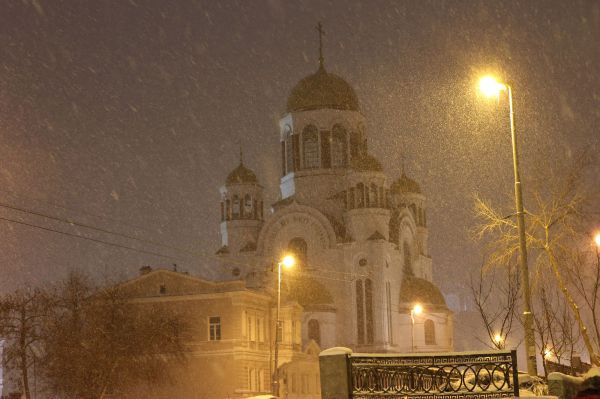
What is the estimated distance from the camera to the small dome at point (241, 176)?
71.8m

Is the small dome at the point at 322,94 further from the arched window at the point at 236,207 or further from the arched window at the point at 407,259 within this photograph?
the arched window at the point at 407,259

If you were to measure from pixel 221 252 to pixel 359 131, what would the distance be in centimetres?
1385

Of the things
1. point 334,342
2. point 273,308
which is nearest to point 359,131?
point 334,342

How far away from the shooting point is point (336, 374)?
1188 cm

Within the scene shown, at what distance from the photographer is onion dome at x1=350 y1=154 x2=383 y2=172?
65562mm

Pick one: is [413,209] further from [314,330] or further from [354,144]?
[314,330]

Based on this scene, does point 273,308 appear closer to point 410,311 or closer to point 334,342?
point 334,342

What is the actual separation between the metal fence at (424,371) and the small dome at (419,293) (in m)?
54.3

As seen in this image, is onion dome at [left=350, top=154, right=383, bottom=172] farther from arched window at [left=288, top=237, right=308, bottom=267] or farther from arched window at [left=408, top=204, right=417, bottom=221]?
arched window at [left=408, top=204, right=417, bottom=221]

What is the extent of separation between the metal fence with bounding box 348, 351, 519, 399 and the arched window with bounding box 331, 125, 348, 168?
57.5 meters

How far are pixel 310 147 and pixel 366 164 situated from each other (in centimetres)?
612

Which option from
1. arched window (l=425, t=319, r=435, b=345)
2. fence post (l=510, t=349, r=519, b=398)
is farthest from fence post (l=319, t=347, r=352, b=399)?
arched window (l=425, t=319, r=435, b=345)

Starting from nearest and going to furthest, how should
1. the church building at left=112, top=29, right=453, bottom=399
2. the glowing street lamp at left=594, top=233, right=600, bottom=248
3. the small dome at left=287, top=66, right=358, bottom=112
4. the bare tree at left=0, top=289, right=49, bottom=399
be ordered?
1. the glowing street lamp at left=594, top=233, right=600, bottom=248
2. the bare tree at left=0, top=289, right=49, bottom=399
3. the church building at left=112, top=29, right=453, bottom=399
4. the small dome at left=287, top=66, right=358, bottom=112

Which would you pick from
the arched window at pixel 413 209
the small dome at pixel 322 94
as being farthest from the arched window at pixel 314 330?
the arched window at pixel 413 209
